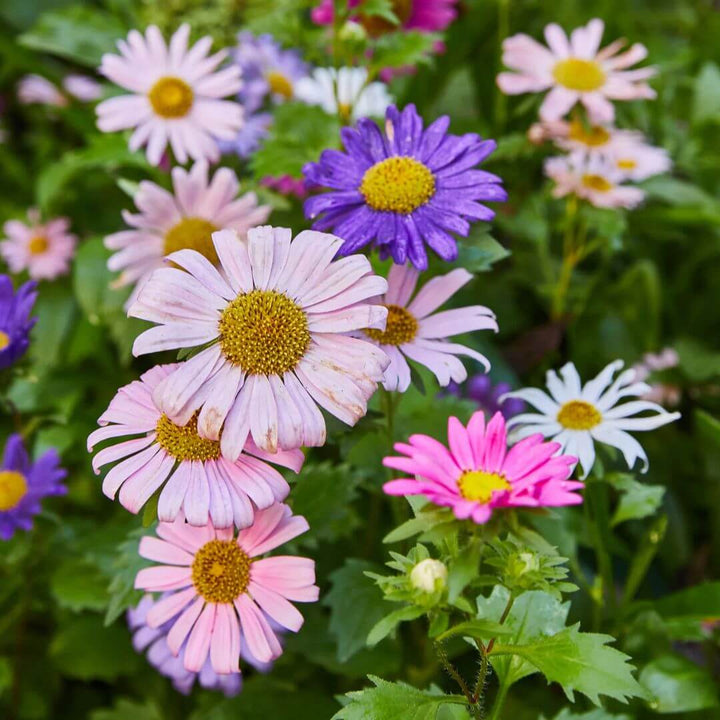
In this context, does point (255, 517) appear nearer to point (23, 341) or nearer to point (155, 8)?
point (23, 341)

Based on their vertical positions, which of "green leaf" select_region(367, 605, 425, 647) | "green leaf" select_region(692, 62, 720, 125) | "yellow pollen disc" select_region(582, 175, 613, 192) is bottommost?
"green leaf" select_region(367, 605, 425, 647)

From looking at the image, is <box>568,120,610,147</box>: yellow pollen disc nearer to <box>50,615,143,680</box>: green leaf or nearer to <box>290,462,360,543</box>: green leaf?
<box>290,462,360,543</box>: green leaf

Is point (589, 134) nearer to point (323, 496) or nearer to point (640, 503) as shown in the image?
point (640, 503)

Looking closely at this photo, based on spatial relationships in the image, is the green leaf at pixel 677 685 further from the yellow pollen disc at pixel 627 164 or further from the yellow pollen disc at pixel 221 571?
the yellow pollen disc at pixel 627 164

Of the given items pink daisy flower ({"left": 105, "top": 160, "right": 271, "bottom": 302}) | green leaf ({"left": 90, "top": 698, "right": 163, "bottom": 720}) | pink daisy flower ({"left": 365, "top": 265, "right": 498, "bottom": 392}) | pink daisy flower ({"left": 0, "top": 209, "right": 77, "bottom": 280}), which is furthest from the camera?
pink daisy flower ({"left": 0, "top": 209, "right": 77, "bottom": 280})

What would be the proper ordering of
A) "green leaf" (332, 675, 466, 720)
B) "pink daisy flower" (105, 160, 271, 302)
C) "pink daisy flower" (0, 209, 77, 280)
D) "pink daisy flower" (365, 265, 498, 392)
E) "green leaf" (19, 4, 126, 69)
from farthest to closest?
"green leaf" (19, 4, 126, 69) < "pink daisy flower" (0, 209, 77, 280) < "pink daisy flower" (105, 160, 271, 302) < "pink daisy flower" (365, 265, 498, 392) < "green leaf" (332, 675, 466, 720)

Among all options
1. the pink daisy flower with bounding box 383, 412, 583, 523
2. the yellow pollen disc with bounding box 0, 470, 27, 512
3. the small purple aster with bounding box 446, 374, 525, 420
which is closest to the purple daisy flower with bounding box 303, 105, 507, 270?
the pink daisy flower with bounding box 383, 412, 583, 523

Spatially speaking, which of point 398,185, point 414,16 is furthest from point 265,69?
point 398,185
